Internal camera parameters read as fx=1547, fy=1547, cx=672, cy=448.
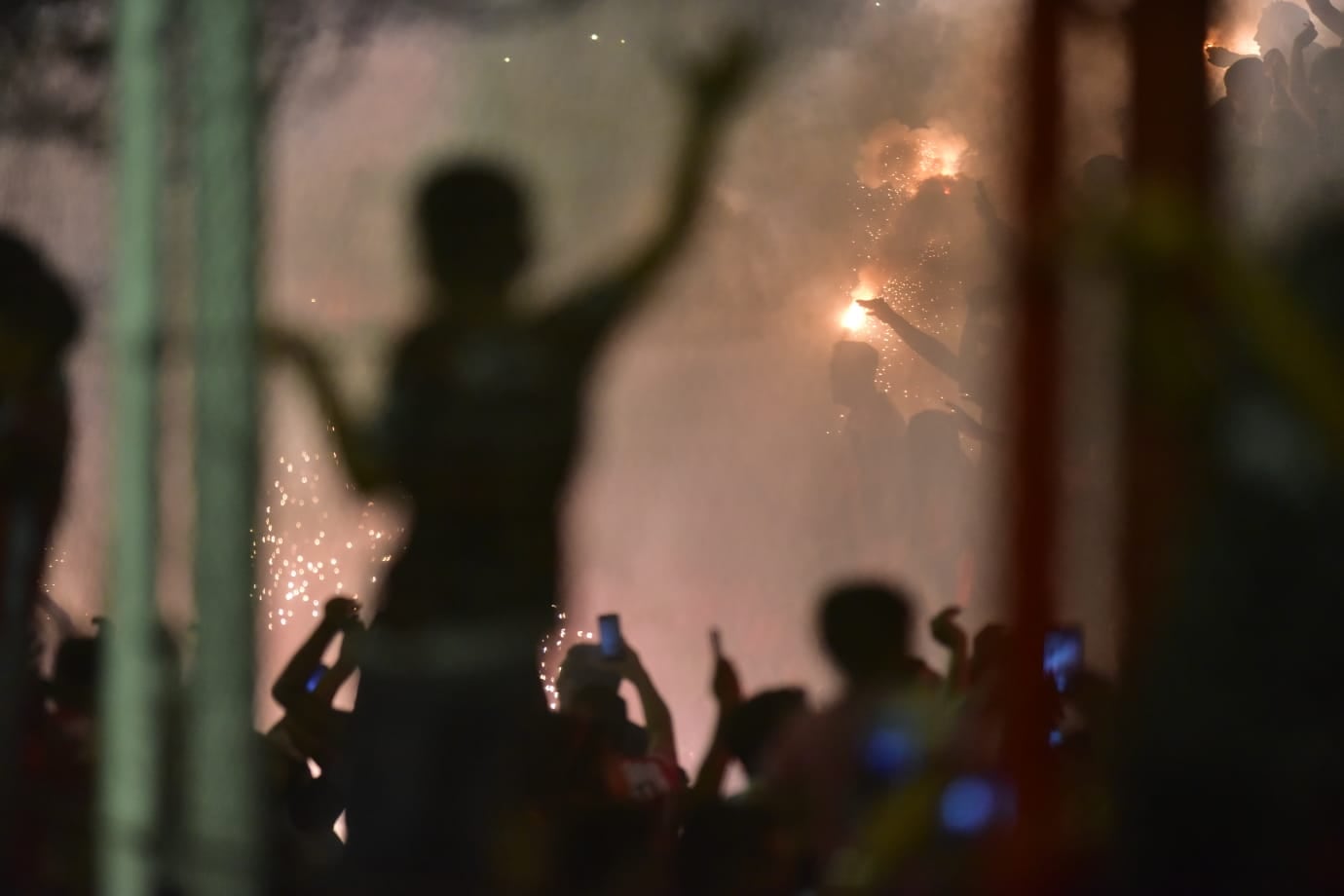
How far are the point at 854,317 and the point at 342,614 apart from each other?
88cm

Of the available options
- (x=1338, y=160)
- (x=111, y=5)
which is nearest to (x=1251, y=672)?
(x=1338, y=160)

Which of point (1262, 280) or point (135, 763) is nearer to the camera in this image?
point (1262, 280)

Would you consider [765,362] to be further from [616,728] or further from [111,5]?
[111,5]

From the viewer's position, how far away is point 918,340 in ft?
6.35

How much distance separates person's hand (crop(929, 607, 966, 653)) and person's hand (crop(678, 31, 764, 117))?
735 millimetres

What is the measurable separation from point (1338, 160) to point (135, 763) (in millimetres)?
1733

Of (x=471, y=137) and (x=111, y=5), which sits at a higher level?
(x=111, y=5)

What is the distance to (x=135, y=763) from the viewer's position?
216 cm

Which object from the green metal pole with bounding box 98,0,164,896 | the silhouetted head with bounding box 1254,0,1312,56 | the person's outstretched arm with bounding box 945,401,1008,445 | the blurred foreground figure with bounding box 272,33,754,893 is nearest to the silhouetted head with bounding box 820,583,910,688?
the person's outstretched arm with bounding box 945,401,1008,445

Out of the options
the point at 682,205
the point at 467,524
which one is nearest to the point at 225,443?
the point at 467,524

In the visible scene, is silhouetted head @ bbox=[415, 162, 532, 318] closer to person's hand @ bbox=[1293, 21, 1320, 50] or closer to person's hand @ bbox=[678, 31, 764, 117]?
person's hand @ bbox=[678, 31, 764, 117]

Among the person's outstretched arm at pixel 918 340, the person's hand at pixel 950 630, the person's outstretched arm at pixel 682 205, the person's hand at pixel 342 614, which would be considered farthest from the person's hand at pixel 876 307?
the person's hand at pixel 342 614

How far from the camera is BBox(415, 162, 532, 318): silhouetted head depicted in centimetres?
221

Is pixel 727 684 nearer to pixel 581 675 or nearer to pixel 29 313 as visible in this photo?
pixel 581 675
